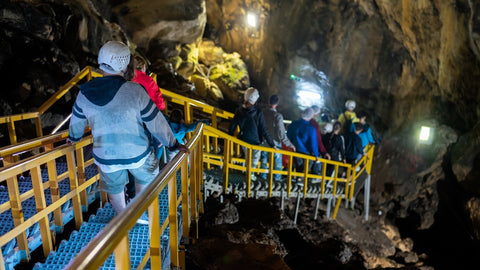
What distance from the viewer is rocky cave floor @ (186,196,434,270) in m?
3.32

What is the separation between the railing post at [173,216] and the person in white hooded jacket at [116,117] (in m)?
0.49

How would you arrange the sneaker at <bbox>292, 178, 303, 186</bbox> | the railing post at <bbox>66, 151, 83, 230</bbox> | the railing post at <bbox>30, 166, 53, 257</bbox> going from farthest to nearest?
the sneaker at <bbox>292, 178, 303, 186</bbox> → the railing post at <bbox>66, 151, 83, 230</bbox> → the railing post at <bbox>30, 166, 53, 257</bbox>

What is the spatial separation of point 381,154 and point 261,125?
6.60 m

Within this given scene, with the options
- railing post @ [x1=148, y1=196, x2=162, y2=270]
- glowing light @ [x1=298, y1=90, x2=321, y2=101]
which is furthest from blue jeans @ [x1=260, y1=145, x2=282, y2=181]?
glowing light @ [x1=298, y1=90, x2=321, y2=101]

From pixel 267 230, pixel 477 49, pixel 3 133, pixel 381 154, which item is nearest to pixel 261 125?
pixel 267 230

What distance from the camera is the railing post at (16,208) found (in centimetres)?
232

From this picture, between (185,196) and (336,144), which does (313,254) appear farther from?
(185,196)

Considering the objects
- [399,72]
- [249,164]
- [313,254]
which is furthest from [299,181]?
[399,72]

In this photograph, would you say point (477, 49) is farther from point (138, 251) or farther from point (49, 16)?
point (49, 16)

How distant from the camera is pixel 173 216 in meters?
2.17

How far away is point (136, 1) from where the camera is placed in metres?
12.2

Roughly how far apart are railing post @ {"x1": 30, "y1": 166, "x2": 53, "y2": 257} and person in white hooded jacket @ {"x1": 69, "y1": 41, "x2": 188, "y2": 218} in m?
0.46

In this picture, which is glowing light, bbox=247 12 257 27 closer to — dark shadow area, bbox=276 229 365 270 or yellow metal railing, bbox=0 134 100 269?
dark shadow area, bbox=276 229 365 270

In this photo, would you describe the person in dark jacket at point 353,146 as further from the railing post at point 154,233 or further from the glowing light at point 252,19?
the glowing light at point 252,19
